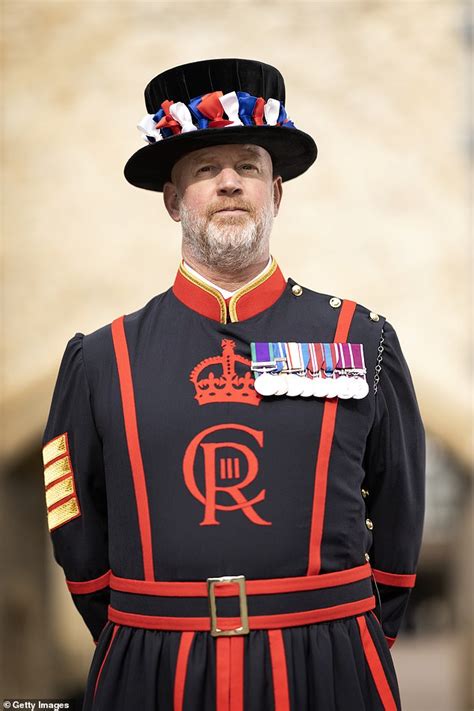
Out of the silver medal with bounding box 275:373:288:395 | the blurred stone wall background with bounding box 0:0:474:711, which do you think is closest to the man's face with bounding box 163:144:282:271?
the silver medal with bounding box 275:373:288:395

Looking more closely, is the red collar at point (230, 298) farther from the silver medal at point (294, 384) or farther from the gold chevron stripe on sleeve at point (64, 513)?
the gold chevron stripe on sleeve at point (64, 513)

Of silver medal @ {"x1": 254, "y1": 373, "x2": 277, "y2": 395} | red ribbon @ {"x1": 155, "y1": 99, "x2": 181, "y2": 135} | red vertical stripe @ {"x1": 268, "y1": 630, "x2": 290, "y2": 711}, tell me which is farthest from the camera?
red ribbon @ {"x1": 155, "y1": 99, "x2": 181, "y2": 135}

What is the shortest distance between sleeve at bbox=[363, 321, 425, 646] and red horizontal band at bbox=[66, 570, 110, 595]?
0.47 m

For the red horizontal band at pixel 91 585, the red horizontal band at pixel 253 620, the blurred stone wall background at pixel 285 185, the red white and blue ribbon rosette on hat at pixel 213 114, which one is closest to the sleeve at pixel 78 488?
the red horizontal band at pixel 91 585

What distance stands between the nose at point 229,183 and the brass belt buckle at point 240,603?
63 centimetres

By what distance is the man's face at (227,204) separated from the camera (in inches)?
78.4

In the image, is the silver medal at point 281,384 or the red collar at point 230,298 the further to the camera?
the red collar at point 230,298

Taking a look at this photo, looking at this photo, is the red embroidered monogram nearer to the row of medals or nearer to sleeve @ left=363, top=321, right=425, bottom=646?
the row of medals

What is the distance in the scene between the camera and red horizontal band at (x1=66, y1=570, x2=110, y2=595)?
2.09 m

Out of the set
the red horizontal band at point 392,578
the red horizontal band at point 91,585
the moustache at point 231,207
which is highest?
the moustache at point 231,207

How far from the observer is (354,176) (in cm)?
521

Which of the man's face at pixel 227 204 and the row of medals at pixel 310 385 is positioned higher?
the man's face at pixel 227 204

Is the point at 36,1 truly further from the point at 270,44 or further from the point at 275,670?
the point at 275,670

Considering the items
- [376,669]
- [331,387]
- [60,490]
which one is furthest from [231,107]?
[376,669]
